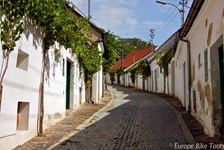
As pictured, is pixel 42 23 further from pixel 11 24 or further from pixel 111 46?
pixel 111 46

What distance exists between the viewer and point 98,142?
720 centimetres

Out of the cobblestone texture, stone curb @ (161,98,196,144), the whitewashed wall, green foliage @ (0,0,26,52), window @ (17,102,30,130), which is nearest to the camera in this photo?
green foliage @ (0,0,26,52)

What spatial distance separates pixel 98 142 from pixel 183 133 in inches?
96.5

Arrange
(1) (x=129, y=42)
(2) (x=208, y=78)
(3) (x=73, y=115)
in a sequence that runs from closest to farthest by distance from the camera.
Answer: (2) (x=208, y=78)
(3) (x=73, y=115)
(1) (x=129, y=42)

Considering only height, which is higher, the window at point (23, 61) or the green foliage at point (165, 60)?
the green foliage at point (165, 60)

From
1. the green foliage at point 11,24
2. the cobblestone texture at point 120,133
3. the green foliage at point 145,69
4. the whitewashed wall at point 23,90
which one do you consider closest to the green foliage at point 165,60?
the green foliage at point 145,69

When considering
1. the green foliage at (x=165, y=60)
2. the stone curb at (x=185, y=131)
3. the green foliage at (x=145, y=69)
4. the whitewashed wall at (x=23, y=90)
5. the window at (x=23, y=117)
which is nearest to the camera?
the whitewashed wall at (x=23, y=90)

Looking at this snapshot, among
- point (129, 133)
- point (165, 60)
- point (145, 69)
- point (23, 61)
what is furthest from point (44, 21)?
point (145, 69)

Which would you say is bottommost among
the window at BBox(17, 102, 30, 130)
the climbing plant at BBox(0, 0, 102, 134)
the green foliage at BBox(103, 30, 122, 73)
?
the window at BBox(17, 102, 30, 130)

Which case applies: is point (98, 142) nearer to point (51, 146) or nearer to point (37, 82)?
point (51, 146)

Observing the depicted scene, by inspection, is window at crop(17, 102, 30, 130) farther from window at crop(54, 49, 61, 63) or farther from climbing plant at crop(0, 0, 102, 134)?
window at crop(54, 49, 61, 63)

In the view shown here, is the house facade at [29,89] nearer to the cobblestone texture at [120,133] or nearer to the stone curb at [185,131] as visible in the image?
the cobblestone texture at [120,133]

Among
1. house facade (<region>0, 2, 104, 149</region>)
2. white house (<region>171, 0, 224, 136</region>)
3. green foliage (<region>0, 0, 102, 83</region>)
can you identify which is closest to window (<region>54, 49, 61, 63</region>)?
house facade (<region>0, 2, 104, 149</region>)

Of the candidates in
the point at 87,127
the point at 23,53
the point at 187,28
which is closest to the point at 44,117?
the point at 87,127
